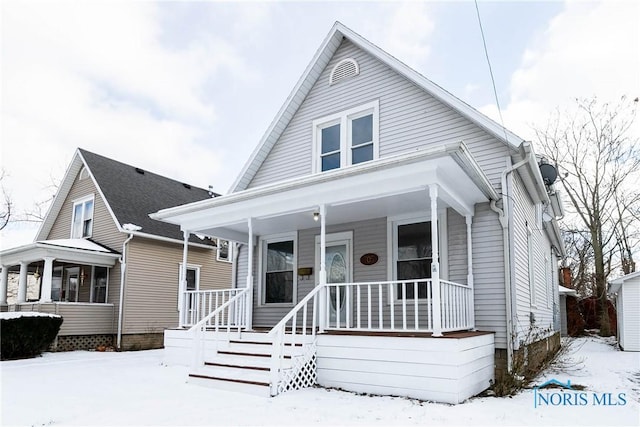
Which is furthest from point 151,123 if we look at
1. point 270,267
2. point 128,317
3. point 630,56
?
point 630,56

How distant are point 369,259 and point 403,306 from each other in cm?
271

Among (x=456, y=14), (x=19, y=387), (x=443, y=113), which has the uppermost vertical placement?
(x=456, y=14)

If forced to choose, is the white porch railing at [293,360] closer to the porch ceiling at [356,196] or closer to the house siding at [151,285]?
the porch ceiling at [356,196]

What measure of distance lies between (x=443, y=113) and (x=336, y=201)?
3066 mm

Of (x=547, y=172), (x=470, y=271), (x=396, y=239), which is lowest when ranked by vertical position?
(x=470, y=271)

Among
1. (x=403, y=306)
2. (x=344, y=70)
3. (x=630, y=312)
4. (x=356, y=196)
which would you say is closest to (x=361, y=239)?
(x=356, y=196)

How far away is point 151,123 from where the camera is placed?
2206cm

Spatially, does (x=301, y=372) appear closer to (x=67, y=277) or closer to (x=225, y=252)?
(x=225, y=252)

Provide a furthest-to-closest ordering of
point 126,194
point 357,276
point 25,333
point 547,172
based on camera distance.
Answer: point 126,194 < point 25,333 < point 547,172 < point 357,276

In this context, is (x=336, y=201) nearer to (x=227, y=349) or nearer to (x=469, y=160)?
(x=469, y=160)

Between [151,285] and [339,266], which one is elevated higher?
[339,266]

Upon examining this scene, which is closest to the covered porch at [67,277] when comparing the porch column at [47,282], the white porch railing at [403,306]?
the porch column at [47,282]

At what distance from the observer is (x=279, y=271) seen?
36.9 ft

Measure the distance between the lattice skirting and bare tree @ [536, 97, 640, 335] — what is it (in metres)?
19.6
